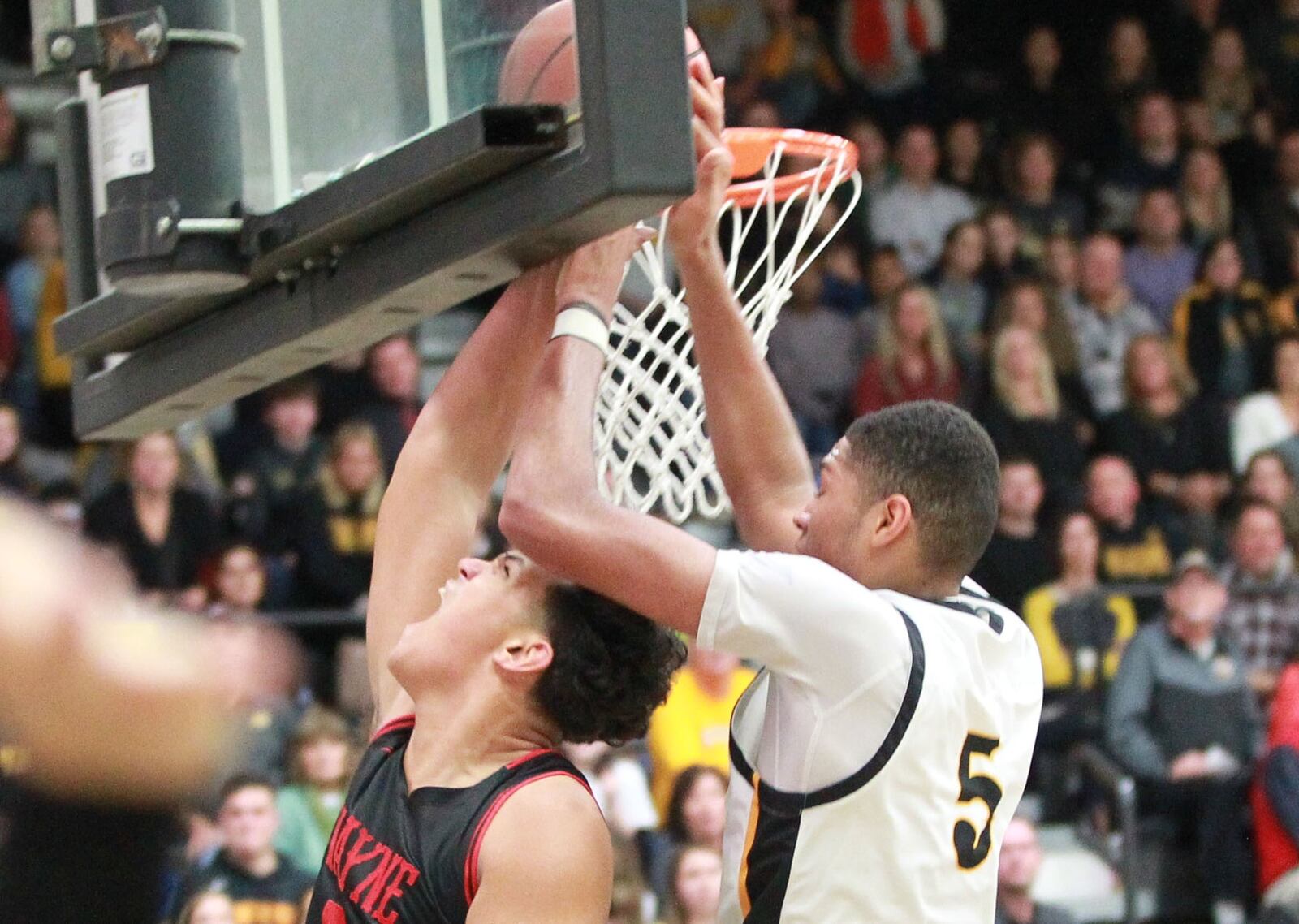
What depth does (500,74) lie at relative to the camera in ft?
8.34

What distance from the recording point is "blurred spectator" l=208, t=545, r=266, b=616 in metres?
6.63

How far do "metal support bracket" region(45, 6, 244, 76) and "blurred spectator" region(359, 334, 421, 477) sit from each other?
14.6ft

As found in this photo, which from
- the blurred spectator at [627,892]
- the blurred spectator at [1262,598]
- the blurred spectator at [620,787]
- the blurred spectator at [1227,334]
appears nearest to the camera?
the blurred spectator at [627,892]

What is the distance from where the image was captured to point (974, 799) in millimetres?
2777

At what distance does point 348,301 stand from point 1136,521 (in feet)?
19.7

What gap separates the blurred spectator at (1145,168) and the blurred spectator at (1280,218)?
46 centimetres

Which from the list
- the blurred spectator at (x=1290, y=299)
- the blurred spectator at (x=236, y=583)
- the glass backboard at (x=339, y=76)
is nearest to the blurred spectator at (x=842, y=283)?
the blurred spectator at (x=1290, y=299)

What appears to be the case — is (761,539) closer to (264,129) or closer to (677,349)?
(677,349)

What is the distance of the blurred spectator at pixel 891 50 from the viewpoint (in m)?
9.91

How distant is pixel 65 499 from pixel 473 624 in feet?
13.2

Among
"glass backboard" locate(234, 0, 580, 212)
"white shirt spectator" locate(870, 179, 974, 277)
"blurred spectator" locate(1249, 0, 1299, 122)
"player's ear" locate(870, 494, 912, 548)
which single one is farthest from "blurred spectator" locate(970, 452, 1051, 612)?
"glass backboard" locate(234, 0, 580, 212)

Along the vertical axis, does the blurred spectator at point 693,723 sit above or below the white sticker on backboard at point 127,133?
below

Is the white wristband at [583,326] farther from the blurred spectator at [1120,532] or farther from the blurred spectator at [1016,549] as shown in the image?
the blurred spectator at [1120,532]

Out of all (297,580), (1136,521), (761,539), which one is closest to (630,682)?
(761,539)
